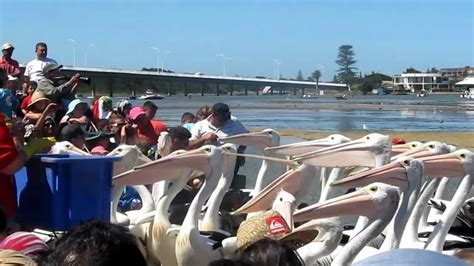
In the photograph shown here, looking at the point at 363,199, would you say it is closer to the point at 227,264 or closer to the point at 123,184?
the point at 123,184

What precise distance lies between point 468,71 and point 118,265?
525 feet

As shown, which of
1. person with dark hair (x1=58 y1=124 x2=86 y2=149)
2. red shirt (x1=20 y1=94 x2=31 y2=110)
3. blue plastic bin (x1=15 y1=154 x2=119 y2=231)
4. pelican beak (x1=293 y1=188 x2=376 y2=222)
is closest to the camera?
blue plastic bin (x1=15 y1=154 x2=119 y2=231)

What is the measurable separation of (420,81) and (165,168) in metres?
138

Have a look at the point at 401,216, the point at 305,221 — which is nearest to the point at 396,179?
the point at 401,216

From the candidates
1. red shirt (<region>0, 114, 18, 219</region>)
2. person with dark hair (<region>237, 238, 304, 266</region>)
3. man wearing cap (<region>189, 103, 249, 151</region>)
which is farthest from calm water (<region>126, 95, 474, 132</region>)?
person with dark hair (<region>237, 238, 304, 266</region>)

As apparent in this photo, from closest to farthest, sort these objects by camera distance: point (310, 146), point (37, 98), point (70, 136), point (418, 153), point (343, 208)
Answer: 1. point (343, 208)
2. point (418, 153)
3. point (70, 136)
4. point (310, 146)
5. point (37, 98)

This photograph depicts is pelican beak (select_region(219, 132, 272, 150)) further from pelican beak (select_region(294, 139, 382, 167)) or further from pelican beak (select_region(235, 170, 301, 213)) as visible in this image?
pelican beak (select_region(294, 139, 382, 167))

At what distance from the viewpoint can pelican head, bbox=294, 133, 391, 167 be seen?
7039 millimetres

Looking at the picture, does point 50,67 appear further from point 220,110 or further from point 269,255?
point 269,255

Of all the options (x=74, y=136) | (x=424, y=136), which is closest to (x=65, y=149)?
(x=74, y=136)

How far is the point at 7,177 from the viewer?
5.31 meters

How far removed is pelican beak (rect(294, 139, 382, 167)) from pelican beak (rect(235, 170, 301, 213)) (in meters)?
0.18

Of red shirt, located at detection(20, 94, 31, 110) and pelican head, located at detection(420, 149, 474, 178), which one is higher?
red shirt, located at detection(20, 94, 31, 110)

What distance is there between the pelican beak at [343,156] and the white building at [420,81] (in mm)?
131063
